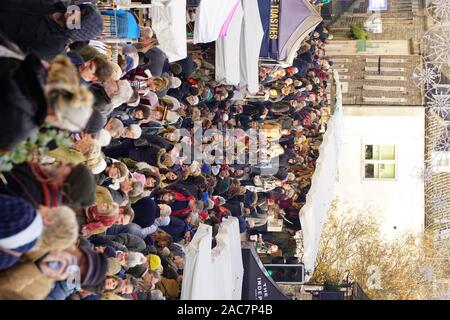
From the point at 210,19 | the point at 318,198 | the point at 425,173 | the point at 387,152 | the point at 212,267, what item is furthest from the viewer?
the point at 387,152

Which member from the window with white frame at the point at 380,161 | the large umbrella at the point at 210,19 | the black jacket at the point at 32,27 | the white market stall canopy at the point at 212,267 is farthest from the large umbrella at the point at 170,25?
the window with white frame at the point at 380,161

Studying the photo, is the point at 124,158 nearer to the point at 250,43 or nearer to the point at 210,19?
the point at 210,19

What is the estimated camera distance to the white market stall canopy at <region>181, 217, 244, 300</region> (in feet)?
25.6

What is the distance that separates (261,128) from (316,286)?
497cm

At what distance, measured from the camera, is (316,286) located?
59.8 ft

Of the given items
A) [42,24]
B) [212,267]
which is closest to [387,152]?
[212,267]

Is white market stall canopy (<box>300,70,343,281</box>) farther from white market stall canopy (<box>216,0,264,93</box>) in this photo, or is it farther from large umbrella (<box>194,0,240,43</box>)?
large umbrella (<box>194,0,240,43</box>)

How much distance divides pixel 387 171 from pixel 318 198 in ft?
33.9

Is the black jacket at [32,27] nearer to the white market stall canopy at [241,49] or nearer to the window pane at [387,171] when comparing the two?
the white market stall canopy at [241,49]

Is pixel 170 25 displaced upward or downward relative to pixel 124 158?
upward

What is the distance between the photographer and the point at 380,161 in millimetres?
23875

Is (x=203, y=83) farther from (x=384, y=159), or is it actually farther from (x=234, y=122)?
(x=384, y=159)

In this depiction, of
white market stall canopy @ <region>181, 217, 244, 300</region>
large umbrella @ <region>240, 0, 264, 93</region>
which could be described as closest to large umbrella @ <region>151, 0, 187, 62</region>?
white market stall canopy @ <region>181, 217, 244, 300</region>

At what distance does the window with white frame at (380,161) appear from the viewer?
23828 millimetres
